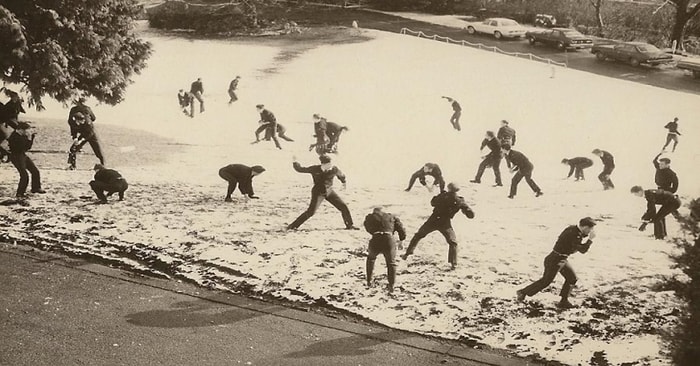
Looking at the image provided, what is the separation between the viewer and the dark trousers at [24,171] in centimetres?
1299

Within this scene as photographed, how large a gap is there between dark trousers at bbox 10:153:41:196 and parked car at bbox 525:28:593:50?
9.65 metres

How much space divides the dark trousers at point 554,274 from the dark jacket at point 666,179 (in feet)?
7.05

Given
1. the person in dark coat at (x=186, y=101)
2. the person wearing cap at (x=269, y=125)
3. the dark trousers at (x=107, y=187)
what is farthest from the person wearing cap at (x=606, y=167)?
the person in dark coat at (x=186, y=101)

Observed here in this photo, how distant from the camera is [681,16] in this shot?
32.3 ft

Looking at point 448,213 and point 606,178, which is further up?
point 606,178

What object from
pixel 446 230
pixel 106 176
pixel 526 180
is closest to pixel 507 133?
pixel 526 180

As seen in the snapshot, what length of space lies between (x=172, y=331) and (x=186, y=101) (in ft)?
27.4

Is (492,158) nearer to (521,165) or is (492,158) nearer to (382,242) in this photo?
(521,165)

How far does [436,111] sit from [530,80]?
80.6 inches

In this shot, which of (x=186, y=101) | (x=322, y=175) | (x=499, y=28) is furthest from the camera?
(x=186, y=101)

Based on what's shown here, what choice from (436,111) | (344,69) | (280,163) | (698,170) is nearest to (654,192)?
(698,170)

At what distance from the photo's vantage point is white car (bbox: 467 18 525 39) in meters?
11.3

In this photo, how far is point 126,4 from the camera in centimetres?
1542

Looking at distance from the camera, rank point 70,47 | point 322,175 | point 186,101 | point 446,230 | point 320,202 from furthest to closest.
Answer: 1. point 186,101
2. point 70,47
3. point 320,202
4. point 322,175
5. point 446,230
